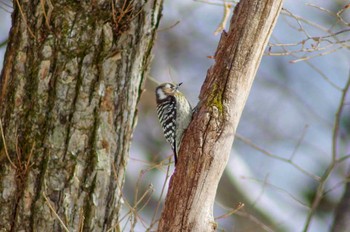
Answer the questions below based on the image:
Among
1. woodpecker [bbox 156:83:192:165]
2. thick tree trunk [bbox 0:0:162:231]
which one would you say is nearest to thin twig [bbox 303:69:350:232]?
thick tree trunk [bbox 0:0:162:231]

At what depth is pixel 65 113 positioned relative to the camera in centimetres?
370

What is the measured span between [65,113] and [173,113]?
1.09m

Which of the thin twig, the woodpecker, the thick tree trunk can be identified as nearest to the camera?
the thin twig

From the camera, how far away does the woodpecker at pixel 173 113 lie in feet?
14.3

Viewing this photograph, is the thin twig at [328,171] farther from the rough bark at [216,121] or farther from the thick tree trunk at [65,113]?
the thick tree trunk at [65,113]

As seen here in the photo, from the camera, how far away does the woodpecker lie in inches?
171

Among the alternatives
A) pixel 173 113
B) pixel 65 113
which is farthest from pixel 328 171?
pixel 173 113

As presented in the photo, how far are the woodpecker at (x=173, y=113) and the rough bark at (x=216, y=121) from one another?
491 millimetres

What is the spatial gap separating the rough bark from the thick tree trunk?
1.24ft

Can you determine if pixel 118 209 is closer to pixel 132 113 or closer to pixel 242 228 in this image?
pixel 132 113

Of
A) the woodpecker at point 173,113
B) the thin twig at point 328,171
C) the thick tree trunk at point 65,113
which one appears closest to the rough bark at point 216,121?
the thick tree trunk at point 65,113

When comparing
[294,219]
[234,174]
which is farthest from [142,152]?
[294,219]

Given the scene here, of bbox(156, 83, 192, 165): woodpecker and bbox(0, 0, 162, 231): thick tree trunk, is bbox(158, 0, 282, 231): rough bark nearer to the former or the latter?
bbox(0, 0, 162, 231): thick tree trunk

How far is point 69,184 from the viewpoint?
3.68 m
